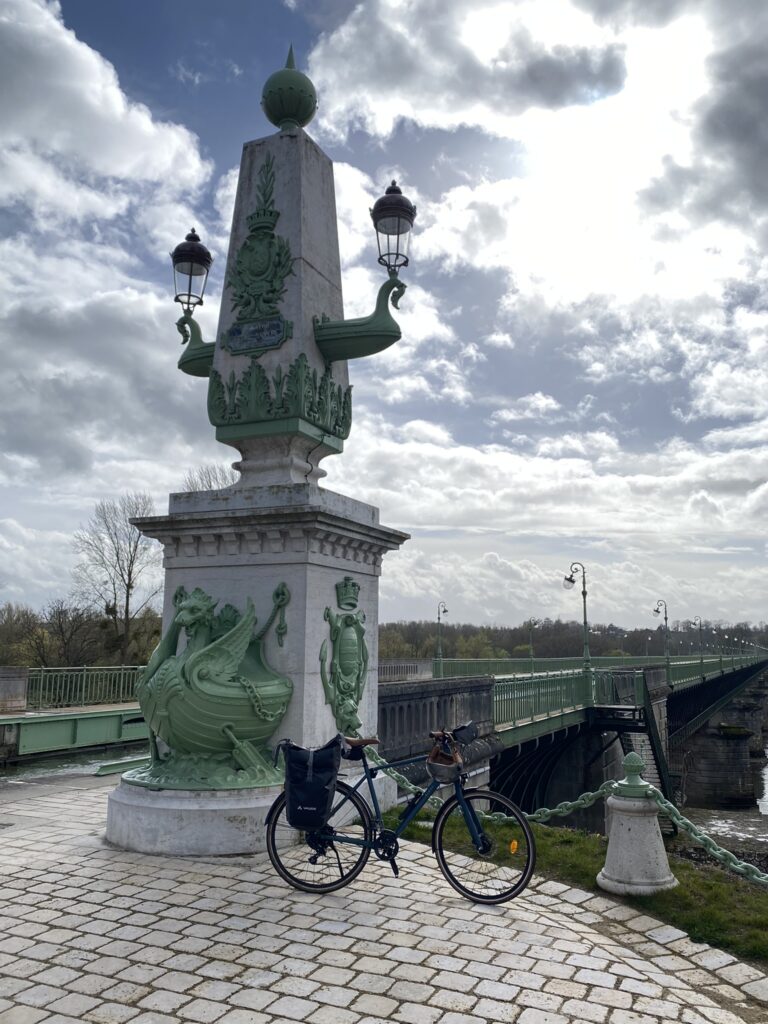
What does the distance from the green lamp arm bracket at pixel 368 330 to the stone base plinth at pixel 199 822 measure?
3873 millimetres

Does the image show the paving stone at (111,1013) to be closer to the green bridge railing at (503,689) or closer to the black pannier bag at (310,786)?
the black pannier bag at (310,786)

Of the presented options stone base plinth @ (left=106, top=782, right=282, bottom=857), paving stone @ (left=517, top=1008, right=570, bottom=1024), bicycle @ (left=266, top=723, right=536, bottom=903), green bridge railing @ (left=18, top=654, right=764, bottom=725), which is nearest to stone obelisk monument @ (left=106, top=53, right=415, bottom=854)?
stone base plinth @ (left=106, top=782, right=282, bottom=857)

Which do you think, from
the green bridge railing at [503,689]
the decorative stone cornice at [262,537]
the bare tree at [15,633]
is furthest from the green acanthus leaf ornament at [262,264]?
the bare tree at [15,633]

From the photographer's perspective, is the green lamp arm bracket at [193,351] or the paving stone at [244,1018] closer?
the paving stone at [244,1018]

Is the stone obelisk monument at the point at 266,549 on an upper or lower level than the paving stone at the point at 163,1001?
upper

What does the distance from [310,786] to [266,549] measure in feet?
7.14

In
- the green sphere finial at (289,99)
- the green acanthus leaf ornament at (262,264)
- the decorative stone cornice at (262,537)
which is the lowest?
the decorative stone cornice at (262,537)

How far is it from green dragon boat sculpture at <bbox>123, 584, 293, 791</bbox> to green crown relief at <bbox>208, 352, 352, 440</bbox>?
63.9 inches

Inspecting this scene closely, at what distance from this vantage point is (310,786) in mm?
4762

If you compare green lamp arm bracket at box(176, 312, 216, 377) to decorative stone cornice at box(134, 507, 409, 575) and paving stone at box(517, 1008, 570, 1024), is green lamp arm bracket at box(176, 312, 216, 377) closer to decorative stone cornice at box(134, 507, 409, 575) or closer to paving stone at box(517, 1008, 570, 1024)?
decorative stone cornice at box(134, 507, 409, 575)

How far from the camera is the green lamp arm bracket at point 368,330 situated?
6871mm

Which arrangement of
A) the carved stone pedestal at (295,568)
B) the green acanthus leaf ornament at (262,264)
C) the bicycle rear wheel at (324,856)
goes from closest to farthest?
the bicycle rear wheel at (324,856) → the carved stone pedestal at (295,568) → the green acanthus leaf ornament at (262,264)

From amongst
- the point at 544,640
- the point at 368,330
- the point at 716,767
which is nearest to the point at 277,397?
the point at 368,330

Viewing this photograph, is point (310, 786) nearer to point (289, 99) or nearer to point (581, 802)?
point (581, 802)
